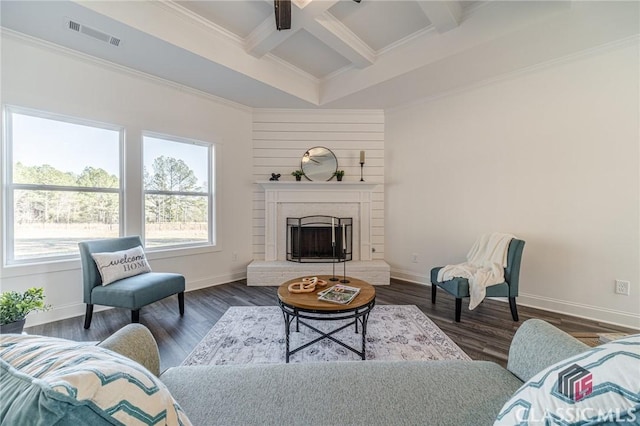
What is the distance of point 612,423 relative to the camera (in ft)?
1.53

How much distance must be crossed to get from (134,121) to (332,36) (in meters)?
2.64

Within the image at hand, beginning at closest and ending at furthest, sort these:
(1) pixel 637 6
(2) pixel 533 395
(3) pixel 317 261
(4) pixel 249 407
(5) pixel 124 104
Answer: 1. (2) pixel 533 395
2. (4) pixel 249 407
3. (1) pixel 637 6
4. (5) pixel 124 104
5. (3) pixel 317 261

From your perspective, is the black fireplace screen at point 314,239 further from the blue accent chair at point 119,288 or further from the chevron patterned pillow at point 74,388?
the chevron patterned pillow at point 74,388

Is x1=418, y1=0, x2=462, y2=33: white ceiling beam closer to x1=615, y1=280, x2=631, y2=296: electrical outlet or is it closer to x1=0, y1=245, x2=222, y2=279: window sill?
x1=615, y1=280, x2=631, y2=296: electrical outlet

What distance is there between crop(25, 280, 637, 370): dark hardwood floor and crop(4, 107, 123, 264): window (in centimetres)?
91

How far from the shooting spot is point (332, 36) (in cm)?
282

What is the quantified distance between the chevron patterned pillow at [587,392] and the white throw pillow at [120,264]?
10.2 feet

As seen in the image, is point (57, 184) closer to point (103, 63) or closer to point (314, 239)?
point (103, 63)

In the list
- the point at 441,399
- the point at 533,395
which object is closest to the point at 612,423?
the point at 533,395

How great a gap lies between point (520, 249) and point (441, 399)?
248 cm

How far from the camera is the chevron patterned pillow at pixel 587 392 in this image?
48 centimetres

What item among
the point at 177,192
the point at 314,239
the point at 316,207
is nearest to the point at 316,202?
the point at 316,207

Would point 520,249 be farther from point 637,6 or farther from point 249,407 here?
point 249,407

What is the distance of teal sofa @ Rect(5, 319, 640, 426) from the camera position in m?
0.85
